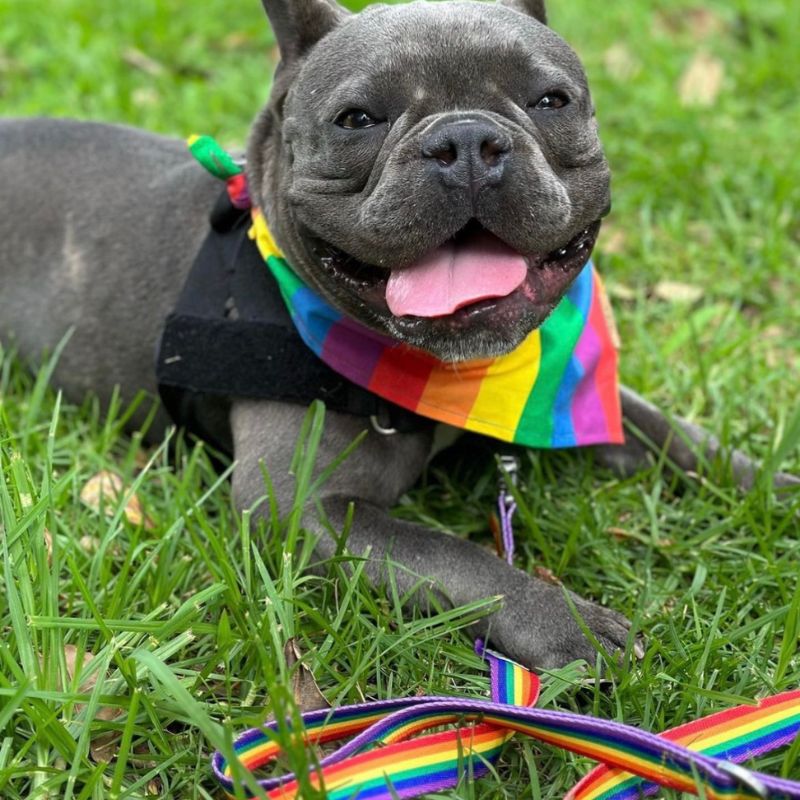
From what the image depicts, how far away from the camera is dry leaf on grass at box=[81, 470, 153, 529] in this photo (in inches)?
123

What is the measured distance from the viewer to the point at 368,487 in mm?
3111

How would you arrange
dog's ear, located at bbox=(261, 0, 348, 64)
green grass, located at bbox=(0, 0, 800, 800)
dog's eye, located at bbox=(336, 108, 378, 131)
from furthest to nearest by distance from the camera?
dog's ear, located at bbox=(261, 0, 348, 64) < dog's eye, located at bbox=(336, 108, 378, 131) < green grass, located at bbox=(0, 0, 800, 800)

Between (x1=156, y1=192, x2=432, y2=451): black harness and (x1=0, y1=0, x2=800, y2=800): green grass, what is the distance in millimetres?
251

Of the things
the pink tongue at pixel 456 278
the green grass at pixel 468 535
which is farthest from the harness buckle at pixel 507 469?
the pink tongue at pixel 456 278

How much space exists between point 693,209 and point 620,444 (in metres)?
1.81

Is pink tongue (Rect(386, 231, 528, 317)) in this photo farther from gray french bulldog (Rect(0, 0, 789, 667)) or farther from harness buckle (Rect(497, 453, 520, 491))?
harness buckle (Rect(497, 453, 520, 491))

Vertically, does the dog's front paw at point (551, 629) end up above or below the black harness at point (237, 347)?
below

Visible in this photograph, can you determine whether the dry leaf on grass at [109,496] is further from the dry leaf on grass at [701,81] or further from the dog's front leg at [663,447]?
the dry leaf on grass at [701,81]

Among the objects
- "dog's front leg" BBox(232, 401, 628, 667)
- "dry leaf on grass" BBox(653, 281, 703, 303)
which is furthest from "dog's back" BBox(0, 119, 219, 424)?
"dry leaf on grass" BBox(653, 281, 703, 303)

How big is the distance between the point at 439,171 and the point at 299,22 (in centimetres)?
79

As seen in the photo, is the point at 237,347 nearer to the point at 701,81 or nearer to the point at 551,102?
the point at 551,102

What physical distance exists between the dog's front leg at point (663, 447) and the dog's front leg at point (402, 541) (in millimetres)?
694

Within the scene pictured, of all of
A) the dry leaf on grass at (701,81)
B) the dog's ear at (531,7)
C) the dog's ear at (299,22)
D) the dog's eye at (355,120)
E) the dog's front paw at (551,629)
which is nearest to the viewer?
the dog's front paw at (551,629)

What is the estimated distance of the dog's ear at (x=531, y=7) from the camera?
318 centimetres
